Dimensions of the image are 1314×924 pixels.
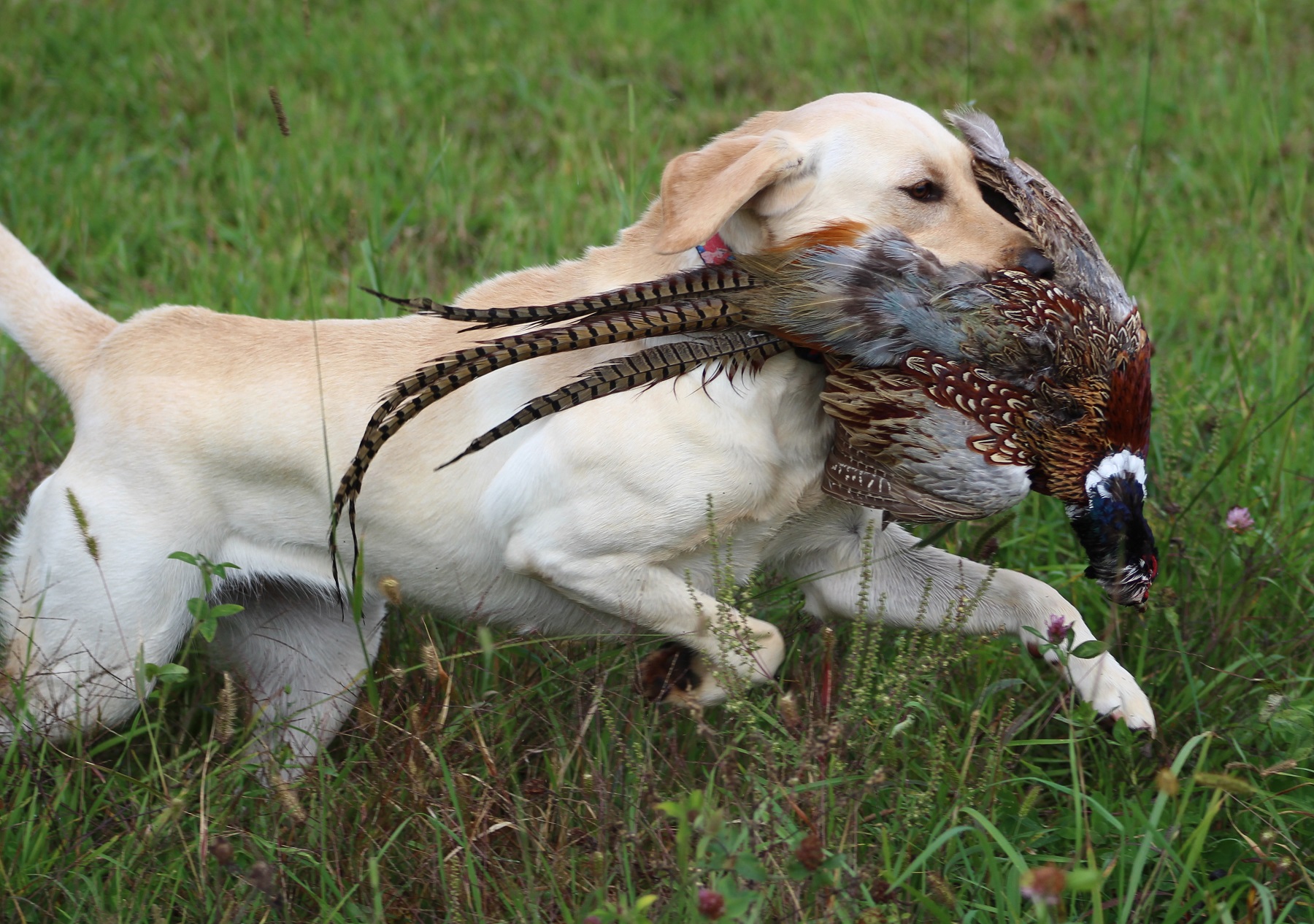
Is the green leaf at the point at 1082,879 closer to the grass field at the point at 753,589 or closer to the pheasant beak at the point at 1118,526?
the grass field at the point at 753,589

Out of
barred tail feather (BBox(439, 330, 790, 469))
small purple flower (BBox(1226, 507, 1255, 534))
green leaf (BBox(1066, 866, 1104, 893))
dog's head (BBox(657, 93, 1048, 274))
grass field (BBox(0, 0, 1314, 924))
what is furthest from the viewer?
small purple flower (BBox(1226, 507, 1255, 534))

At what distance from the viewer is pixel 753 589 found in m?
2.82

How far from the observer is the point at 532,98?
250 inches

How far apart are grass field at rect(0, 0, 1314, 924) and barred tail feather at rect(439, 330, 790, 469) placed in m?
0.55

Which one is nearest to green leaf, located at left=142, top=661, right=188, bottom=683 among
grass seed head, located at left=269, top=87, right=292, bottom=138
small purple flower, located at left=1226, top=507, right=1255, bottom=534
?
grass seed head, located at left=269, top=87, right=292, bottom=138

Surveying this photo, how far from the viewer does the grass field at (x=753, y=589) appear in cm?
246

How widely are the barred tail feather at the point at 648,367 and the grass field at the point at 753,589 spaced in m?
0.55

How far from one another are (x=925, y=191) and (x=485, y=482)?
3.82ft

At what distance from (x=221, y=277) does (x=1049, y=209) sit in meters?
3.30

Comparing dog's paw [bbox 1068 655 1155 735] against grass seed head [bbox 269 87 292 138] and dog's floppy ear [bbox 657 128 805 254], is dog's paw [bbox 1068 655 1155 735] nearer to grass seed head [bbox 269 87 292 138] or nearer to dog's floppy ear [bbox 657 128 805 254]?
dog's floppy ear [bbox 657 128 805 254]

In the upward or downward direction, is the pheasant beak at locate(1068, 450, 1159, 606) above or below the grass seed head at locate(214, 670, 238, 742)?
above

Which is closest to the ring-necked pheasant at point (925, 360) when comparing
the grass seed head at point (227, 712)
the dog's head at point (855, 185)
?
the dog's head at point (855, 185)

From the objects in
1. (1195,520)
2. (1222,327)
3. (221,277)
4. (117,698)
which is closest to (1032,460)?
(1195,520)

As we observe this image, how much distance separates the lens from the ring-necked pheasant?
8.28ft
